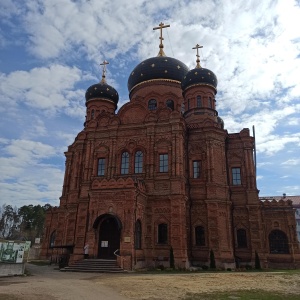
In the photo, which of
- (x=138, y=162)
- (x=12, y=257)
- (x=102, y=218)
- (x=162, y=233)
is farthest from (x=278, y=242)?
(x=12, y=257)

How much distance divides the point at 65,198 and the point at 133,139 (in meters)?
8.41

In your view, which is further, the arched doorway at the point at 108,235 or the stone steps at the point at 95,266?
the arched doorway at the point at 108,235

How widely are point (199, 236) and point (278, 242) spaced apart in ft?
20.8

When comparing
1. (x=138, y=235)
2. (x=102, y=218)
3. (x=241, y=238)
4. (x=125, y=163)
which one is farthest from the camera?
(x=125, y=163)

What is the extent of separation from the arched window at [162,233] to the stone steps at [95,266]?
4.02 meters

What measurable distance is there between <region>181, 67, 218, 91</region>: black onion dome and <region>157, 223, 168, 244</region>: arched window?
12388 mm

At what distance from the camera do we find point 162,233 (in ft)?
69.4

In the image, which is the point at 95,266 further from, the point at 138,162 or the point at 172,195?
the point at 138,162

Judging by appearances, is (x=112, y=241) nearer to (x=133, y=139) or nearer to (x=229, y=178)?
(x=133, y=139)

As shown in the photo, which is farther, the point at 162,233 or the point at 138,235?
the point at 162,233

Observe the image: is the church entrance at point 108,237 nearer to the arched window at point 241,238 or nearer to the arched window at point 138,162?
the arched window at point 138,162

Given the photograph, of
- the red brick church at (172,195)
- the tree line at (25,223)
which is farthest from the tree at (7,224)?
the red brick church at (172,195)

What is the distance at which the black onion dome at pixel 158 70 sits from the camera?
28.9m

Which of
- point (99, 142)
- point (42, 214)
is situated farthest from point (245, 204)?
point (42, 214)
